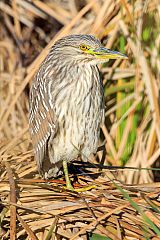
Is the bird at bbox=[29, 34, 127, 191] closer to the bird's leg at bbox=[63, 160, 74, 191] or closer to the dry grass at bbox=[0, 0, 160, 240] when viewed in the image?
the bird's leg at bbox=[63, 160, 74, 191]

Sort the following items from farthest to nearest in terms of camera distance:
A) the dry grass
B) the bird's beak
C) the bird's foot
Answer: the bird's beak < the bird's foot < the dry grass

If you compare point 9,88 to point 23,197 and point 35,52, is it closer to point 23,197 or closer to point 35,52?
point 35,52

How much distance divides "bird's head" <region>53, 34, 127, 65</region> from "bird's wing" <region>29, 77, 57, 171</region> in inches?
7.9

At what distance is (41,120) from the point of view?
3.59 meters

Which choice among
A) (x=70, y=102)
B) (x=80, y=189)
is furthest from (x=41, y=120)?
(x=80, y=189)

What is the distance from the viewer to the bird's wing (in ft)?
11.4

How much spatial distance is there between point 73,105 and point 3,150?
2.03 ft

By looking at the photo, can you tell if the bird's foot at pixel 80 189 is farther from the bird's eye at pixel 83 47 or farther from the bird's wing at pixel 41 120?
the bird's eye at pixel 83 47

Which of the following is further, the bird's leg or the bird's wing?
the bird's wing

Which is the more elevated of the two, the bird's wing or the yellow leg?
the bird's wing

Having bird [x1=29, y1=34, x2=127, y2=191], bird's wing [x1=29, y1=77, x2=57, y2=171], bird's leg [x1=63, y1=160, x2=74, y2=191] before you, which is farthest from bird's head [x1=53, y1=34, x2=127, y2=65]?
bird's leg [x1=63, y1=160, x2=74, y2=191]

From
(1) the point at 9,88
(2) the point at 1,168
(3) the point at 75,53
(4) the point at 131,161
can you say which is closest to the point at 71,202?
(2) the point at 1,168

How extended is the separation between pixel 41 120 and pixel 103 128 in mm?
1103

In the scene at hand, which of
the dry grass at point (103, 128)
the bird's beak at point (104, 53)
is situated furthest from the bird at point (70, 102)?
the dry grass at point (103, 128)
